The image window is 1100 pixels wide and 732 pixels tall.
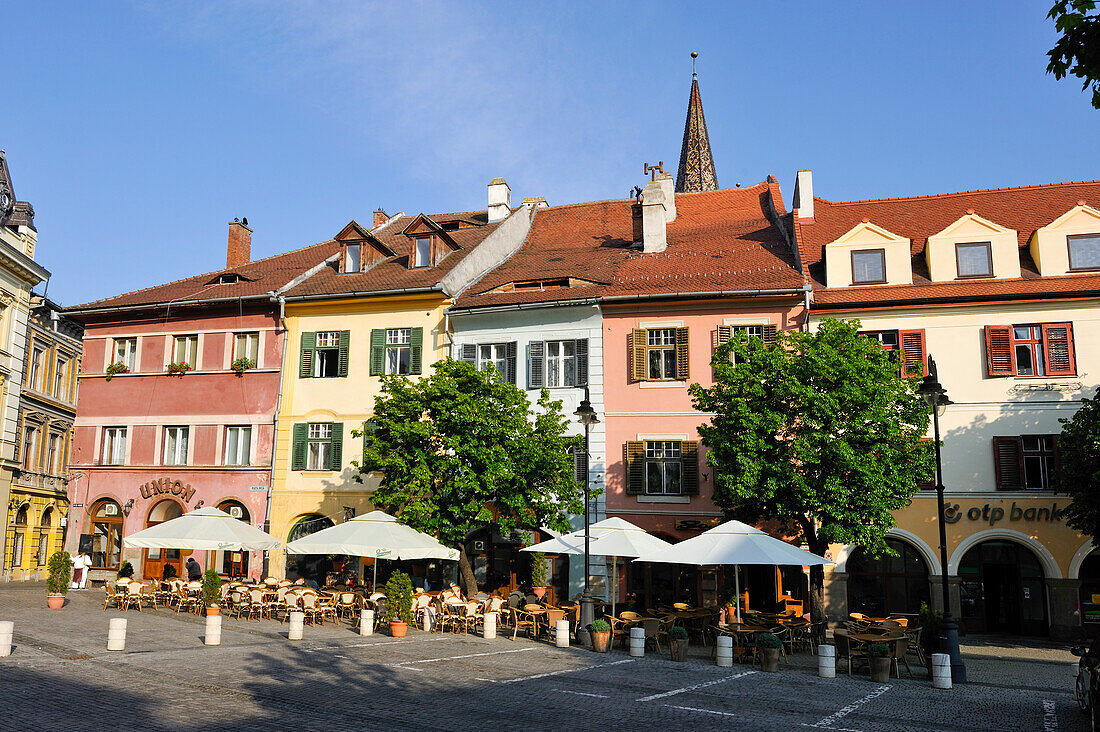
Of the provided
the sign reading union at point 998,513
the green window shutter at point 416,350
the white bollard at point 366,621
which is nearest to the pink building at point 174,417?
the green window shutter at point 416,350

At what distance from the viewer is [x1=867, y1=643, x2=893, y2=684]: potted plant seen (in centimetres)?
1670

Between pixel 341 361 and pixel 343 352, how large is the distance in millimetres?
310

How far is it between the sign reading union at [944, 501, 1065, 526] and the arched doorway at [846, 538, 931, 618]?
1.45 m

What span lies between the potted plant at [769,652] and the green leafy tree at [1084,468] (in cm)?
860

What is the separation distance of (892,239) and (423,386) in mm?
14381

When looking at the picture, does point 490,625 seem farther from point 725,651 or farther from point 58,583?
point 58,583

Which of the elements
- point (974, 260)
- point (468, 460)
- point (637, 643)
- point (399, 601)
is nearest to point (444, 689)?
point (637, 643)

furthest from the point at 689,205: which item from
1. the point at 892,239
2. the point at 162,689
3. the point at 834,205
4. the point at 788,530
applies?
the point at 162,689

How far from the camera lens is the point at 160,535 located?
23.3 m

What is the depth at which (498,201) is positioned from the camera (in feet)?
121

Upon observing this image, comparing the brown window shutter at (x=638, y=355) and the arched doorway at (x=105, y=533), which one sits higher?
the brown window shutter at (x=638, y=355)

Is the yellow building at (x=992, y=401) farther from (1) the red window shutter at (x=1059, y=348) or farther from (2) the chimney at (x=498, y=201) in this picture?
(2) the chimney at (x=498, y=201)

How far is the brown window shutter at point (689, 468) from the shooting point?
86.5ft

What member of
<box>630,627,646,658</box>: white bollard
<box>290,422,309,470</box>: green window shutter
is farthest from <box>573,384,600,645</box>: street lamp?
<box>290,422,309,470</box>: green window shutter
